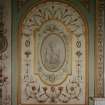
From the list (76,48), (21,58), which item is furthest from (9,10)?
(76,48)

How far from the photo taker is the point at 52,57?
3207mm

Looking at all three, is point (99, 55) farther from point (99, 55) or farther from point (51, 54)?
point (51, 54)

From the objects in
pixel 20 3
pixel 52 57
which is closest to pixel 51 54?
pixel 52 57

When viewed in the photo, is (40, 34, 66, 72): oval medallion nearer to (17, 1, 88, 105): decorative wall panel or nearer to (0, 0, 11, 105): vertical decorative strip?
(17, 1, 88, 105): decorative wall panel

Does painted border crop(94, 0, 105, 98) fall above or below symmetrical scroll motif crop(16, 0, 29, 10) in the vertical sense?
below

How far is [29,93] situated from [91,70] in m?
0.82

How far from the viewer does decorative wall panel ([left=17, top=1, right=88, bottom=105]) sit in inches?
126

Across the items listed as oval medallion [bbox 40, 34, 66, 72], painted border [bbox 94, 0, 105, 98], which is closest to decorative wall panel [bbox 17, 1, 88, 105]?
oval medallion [bbox 40, 34, 66, 72]

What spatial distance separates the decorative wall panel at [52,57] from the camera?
3.19 metres

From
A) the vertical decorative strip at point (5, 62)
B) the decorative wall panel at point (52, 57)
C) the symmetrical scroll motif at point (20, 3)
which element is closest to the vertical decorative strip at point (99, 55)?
the decorative wall panel at point (52, 57)

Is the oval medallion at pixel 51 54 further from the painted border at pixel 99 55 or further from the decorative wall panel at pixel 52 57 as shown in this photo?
the painted border at pixel 99 55

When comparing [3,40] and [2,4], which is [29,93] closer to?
[3,40]

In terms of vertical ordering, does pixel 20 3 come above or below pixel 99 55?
above

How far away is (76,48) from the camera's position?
3207 millimetres
